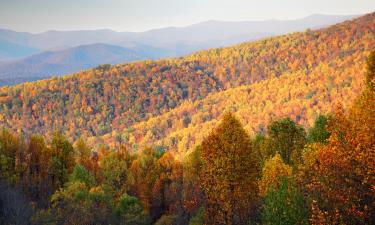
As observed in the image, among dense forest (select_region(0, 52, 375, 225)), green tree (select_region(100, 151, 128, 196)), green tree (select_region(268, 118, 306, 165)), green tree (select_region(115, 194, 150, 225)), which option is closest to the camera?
dense forest (select_region(0, 52, 375, 225))

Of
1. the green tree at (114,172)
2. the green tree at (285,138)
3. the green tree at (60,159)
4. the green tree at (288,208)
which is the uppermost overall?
the green tree at (288,208)

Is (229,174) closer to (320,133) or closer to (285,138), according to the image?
(320,133)

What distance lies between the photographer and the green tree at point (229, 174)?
26.1 metres

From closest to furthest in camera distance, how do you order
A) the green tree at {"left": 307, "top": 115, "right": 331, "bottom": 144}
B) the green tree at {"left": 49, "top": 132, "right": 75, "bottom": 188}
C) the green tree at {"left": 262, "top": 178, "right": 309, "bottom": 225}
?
the green tree at {"left": 262, "top": 178, "right": 309, "bottom": 225} < the green tree at {"left": 307, "top": 115, "right": 331, "bottom": 144} < the green tree at {"left": 49, "top": 132, "right": 75, "bottom": 188}

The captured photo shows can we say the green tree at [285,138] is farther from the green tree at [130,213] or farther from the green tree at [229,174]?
the green tree at [229,174]

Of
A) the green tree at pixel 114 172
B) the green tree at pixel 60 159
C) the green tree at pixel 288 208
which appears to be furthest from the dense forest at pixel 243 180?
the green tree at pixel 114 172

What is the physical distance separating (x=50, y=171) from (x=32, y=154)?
262 inches

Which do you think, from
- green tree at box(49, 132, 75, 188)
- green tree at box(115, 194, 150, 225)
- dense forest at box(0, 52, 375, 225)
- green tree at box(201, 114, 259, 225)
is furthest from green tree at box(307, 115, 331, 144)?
green tree at box(49, 132, 75, 188)

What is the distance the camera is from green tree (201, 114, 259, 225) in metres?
26.1

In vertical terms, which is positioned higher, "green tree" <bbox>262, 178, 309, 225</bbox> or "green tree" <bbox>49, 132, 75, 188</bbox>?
"green tree" <bbox>262, 178, 309, 225</bbox>

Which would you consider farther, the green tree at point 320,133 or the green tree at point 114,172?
the green tree at point 114,172

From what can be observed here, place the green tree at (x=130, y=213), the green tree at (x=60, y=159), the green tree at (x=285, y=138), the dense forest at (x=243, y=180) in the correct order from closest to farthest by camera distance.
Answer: the dense forest at (x=243, y=180), the green tree at (x=130, y=213), the green tree at (x=285, y=138), the green tree at (x=60, y=159)

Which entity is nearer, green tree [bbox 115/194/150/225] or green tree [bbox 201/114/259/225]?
green tree [bbox 201/114/259/225]

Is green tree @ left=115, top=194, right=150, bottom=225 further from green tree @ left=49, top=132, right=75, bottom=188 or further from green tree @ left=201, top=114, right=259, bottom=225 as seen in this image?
green tree @ left=201, top=114, right=259, bottom=225
